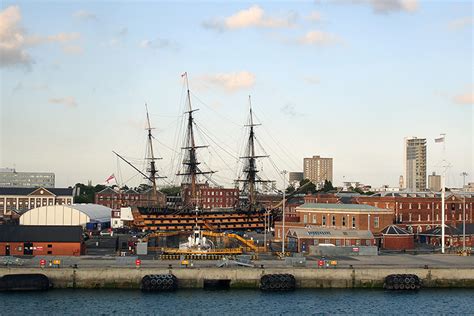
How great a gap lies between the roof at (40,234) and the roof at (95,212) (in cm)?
6026

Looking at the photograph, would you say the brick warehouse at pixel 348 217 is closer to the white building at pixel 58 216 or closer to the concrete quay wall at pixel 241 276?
the concrete quay wall at pixel 241 276

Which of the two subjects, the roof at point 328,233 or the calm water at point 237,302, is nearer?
the calm water at point 237,302

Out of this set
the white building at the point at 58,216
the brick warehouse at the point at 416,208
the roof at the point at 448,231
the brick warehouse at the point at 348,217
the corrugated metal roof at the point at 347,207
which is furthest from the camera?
the brick warehouse at the point at 416,208

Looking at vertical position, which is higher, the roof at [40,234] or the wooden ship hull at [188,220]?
the wooden ship hull at [188,220]

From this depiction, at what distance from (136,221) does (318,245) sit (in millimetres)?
53777

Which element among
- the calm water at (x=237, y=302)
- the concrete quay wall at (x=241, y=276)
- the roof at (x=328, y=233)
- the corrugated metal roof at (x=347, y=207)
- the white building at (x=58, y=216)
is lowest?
the calm water at (x=237, y=302)

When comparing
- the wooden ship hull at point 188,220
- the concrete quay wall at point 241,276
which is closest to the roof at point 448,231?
the wooden ship hull at point 188,220

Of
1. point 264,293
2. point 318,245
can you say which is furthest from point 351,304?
point 318,245

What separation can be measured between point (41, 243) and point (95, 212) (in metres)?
76.0

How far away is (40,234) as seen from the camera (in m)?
87.4

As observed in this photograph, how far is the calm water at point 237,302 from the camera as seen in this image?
5950 cm

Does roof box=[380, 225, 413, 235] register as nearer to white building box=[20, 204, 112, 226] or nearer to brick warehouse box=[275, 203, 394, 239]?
brick warehouse box=[275, 203, 394, 239]

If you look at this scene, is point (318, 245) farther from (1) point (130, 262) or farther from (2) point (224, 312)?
(2) point (224, 312)

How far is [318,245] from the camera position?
94625 millimetres
